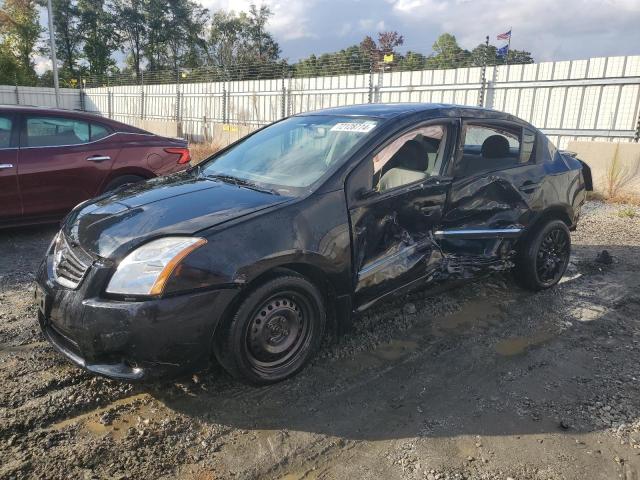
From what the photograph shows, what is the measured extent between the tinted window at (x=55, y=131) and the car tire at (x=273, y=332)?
14.2 feet

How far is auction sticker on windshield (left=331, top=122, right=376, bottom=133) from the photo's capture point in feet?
11.7

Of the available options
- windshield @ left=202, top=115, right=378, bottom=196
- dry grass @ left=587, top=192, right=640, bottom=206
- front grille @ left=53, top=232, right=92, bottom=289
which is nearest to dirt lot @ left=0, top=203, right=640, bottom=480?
front grille @ left=53, top=232, right=92, bottom=289

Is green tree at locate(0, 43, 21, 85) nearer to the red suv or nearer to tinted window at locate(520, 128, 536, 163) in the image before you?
the red suv

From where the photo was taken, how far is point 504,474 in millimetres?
2426

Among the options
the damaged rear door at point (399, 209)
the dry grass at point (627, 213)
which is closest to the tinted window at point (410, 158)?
the damaged rear door at point (399, 209)

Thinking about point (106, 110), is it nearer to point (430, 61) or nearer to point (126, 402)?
point (430, 61)

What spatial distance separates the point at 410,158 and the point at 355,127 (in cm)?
47

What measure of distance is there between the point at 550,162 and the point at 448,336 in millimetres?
2007

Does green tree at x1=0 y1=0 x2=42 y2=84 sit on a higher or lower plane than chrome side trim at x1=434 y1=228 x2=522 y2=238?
higher

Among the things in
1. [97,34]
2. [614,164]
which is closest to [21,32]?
[97,34]

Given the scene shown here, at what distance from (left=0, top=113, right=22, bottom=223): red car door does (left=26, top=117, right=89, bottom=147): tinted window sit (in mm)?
172

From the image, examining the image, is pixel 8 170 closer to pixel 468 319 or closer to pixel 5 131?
pixel 5 131

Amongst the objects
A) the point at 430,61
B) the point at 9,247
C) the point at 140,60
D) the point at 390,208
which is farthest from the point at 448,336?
the point at 140,60

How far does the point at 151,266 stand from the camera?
2594mm
